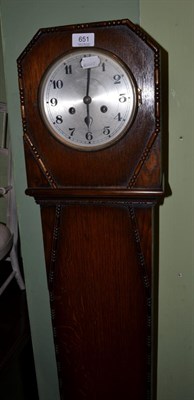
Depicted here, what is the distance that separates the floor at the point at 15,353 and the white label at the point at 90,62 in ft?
4.52

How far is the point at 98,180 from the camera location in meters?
1.00

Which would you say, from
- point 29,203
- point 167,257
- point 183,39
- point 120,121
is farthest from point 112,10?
point 167,257

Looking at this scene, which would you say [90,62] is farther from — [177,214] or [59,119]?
[177,214]

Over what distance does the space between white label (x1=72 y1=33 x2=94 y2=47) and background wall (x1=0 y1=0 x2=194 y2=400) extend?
20 cm

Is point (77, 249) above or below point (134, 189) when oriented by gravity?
below

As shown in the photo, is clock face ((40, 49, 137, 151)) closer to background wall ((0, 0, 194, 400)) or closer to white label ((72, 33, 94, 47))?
white label ((72, 33, 94, 47))

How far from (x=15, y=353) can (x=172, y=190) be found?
113 cm

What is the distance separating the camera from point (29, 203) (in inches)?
52.2

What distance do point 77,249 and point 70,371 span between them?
1.48 feet

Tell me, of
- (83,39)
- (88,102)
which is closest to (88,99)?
(88,102)

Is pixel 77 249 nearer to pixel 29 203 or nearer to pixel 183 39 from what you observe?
pixel 29 203

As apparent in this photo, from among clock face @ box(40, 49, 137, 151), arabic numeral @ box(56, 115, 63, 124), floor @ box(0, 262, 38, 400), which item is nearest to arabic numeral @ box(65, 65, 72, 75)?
clock face @ box(40, 49, 137, 151)

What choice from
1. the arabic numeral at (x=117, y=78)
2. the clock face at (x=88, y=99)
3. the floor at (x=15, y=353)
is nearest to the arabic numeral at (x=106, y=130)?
the clock face at (x=88, y=99)

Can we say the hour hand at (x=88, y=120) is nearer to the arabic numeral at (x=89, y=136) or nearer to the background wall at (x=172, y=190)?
the arabic numeral at (x=89, y=136)
